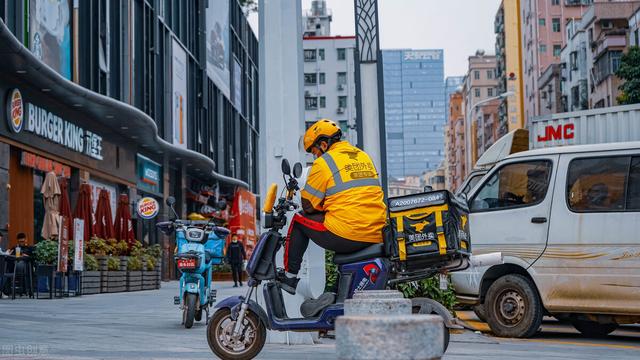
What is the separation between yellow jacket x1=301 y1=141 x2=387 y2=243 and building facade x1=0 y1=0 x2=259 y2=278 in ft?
19.1

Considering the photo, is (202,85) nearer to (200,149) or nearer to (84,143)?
(200,149)

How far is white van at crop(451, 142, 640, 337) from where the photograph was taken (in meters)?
10.6

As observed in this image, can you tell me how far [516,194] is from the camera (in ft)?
37.1

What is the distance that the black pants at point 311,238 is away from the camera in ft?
24.4

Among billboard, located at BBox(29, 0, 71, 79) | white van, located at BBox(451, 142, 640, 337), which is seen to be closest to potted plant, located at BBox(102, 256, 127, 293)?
billboard, located at BBox(29, 0, 71, 79)

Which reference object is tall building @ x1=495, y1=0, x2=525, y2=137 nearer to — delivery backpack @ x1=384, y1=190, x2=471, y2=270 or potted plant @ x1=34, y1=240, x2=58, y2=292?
potted plant @ x1=34, y1=240, x2=58, y2=292

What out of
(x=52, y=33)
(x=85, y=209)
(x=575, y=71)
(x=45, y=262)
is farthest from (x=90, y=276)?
(x=575, y=71)

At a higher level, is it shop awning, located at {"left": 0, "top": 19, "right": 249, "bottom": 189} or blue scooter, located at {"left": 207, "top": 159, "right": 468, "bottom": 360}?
shop awning, located at {"left": 0, "top": 19, "right": 249, "bottom": 189}

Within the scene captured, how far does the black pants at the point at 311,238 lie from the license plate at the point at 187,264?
4.56 meters

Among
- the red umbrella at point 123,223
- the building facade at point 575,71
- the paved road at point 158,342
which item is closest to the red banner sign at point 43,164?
the red umbrella at point 123,223

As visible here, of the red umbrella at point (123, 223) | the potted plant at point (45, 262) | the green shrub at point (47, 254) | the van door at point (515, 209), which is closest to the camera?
the van door at point (515, 209)

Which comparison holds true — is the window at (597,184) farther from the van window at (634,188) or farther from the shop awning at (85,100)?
the shop awning at (85,100)

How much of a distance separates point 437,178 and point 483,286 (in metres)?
185

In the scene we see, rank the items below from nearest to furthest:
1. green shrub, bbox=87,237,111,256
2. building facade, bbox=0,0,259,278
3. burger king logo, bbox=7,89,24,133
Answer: burger king logo, bbox=7,89,24,133
building facade, bbox=0,0,259,278
green shrub, bbox=87,237,111,256
